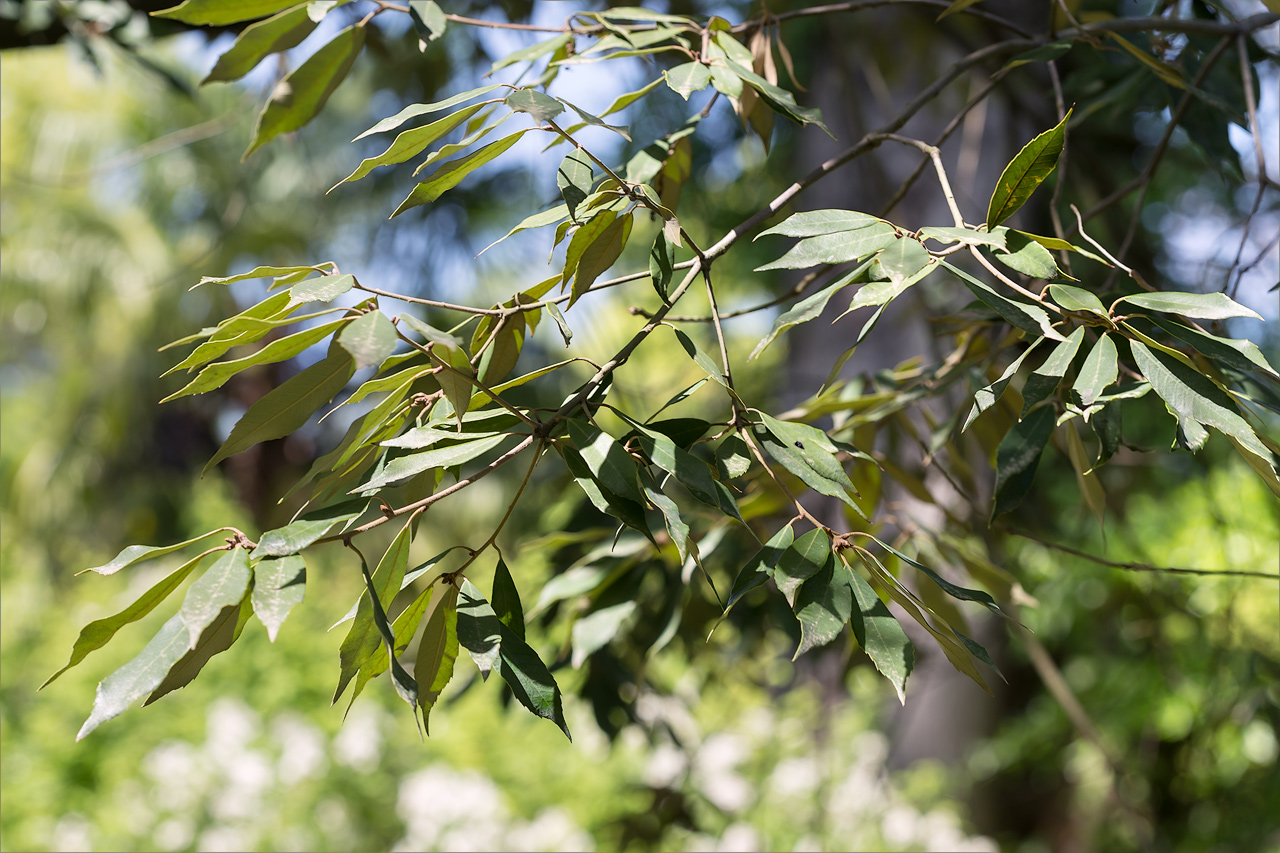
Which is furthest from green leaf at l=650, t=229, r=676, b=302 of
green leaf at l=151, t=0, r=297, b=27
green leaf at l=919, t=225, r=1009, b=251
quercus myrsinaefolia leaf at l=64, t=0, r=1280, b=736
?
green leaf at l=151, t=0, r=297, b=27

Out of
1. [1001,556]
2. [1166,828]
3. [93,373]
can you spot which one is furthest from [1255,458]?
[93,373]

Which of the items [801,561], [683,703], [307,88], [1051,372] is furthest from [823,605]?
[683,703]

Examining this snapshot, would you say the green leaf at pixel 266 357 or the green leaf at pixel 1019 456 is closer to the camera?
the green leaf at pixel 266 357

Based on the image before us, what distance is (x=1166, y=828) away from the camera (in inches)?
87.6

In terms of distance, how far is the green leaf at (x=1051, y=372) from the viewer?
34 cm

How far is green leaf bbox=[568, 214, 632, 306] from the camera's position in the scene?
36 cm

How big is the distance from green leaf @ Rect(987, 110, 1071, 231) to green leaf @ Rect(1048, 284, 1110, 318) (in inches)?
1.5

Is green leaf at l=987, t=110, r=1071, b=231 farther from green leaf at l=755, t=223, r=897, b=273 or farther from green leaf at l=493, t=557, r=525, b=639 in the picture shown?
green leaf at l=493, t=557, r=525, b=639

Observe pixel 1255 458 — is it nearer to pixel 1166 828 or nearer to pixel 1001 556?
pixel 1001 556

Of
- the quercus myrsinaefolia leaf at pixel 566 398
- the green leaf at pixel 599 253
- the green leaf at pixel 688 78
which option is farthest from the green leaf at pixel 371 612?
the green leaf at pixel 688 78

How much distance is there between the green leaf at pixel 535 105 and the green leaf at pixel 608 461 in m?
0.11

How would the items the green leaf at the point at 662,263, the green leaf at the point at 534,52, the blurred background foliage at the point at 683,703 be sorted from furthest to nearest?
the blurred background foliage at the point at 683,703
the green leaf at the point at 534,52
the green leaf at the point at 662,263

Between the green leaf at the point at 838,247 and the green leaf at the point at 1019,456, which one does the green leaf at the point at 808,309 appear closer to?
the green leaf at the point at 838,247

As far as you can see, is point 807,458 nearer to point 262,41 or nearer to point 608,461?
point 608,461
